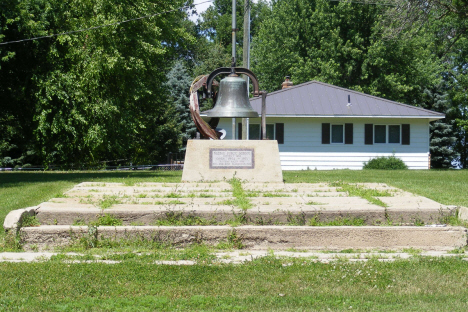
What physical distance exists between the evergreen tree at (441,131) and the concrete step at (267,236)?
29.4 meters

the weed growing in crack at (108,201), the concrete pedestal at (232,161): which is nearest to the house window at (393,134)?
the concrete pedestal at (232,161)

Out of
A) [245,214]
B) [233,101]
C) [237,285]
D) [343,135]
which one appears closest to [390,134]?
[343,135]

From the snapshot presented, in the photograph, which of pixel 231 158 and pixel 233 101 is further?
pixel 233 101

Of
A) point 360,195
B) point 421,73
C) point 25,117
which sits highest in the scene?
point 421,73

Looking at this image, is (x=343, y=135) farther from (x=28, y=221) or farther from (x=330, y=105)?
(x=28, y=221)

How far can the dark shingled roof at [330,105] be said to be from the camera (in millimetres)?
26125

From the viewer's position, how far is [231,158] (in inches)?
450

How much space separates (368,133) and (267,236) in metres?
21.1

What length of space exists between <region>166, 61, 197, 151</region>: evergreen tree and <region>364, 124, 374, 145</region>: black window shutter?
13516 millimetres

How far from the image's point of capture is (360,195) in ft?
29.9

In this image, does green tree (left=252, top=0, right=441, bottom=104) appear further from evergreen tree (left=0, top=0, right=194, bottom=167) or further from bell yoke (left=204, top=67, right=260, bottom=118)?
bell yoke (left=204, top=67, right=260, bottom=118)

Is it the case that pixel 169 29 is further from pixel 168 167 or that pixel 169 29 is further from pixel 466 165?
pixel 466 165

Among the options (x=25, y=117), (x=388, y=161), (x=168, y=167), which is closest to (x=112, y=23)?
(x=25, y=117)

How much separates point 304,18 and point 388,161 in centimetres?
1390
